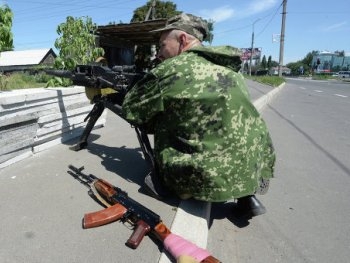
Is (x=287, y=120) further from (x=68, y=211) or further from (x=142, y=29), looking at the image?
(x=68, y=211)

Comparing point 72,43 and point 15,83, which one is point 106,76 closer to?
point 72,43

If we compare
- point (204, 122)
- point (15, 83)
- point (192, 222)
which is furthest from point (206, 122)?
point (15, 83)

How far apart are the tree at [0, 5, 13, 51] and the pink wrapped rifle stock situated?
3269 mm

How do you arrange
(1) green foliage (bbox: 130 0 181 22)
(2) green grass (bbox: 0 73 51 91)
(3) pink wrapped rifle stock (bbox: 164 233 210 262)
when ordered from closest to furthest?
(3) pink wrapped rifle stock (bbox: 164 233 210 262), (2) green grass (bbox: 0 73 51 91), (1) green foliage (bbox: 130 0 181 22)

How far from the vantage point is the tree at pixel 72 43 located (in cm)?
655

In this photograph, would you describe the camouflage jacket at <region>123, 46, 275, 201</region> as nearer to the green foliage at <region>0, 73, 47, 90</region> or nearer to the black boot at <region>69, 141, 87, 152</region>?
the black boot at <region>69, 141, 87, 152</region>

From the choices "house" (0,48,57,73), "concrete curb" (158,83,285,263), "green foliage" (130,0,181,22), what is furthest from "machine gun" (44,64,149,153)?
"house" (0,48,57,73)

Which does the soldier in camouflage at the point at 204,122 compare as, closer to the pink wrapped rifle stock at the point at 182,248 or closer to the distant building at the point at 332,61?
the pink wrapped rifle stock at the point at 182,248

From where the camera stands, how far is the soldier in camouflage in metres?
2.63

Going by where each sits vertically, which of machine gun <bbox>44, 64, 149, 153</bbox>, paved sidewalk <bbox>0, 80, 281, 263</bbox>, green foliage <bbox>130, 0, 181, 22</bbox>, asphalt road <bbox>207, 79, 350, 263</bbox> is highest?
green foliage <bbox>130, 0, 181, 22</bbox>

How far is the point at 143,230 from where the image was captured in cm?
231

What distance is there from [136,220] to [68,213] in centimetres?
57

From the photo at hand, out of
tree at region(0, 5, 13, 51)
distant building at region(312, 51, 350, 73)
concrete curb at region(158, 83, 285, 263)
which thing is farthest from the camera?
distant building at region(312, 51, 350, 73)

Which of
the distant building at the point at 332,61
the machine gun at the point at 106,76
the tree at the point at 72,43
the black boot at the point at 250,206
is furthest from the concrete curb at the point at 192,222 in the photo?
the distant building at the point at 332,61
